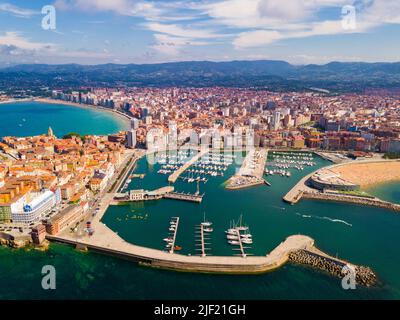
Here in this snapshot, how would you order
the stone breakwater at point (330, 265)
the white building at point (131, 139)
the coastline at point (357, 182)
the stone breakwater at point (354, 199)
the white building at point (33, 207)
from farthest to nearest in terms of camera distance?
the white building at point (131, 139) < the coastline at point (357, 182) < the stone breakwater at point (354, 199) < the white building at point (33, 207) < the stone breakwater at point (330, 265)

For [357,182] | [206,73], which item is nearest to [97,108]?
[357,182]

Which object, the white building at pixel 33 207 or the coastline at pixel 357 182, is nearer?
the white building at pixel 33 207

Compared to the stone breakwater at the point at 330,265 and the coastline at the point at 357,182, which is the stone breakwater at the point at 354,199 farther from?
the stone breakwater at the point at 330,265

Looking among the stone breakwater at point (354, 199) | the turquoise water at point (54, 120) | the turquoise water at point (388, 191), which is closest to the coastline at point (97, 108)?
the turquoise water at point (54, 120)

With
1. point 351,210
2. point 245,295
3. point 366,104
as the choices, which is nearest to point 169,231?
point 245,295

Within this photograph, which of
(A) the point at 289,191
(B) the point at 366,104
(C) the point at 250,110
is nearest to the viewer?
(A) the point at 289,191

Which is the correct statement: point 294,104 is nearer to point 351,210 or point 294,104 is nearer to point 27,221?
point 351,210

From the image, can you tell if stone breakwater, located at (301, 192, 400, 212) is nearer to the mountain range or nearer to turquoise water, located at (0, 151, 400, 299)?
turquoise water, located at (0, 151, 400, 299)
